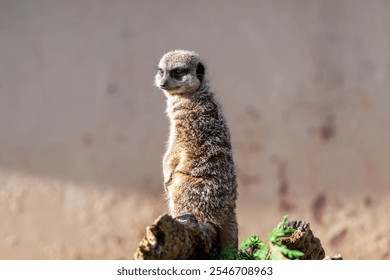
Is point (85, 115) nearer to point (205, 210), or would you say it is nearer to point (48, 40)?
point (48, 40)

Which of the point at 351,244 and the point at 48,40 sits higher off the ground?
the point at 48,40

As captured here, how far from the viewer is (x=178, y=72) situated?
7.24ft

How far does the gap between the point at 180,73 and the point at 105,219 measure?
219cm

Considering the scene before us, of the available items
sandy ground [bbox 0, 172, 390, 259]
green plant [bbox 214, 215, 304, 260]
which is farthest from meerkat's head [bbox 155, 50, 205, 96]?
sandy ground [bbox 0, 172, 390, 259]

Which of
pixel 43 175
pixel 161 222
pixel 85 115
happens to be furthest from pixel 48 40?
pixel 161 222

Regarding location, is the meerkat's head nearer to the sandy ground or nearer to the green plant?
the green plant

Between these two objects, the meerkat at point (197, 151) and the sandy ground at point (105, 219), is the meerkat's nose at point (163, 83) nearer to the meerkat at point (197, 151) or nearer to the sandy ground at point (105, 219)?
the meerkat at point (197, 151)

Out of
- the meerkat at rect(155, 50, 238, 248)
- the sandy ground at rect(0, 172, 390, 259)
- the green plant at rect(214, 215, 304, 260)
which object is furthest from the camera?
the sandy ground at rect(0, 172, 390, 259)

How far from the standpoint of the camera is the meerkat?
2078 millimetres

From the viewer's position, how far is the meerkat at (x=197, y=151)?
6.82 ft

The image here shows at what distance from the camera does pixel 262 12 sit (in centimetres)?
417

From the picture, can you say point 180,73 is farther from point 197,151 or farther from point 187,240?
point 187,240

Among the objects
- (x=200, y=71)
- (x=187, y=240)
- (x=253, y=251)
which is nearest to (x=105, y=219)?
(x=200, y=71)

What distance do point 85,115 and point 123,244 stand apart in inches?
32.8
